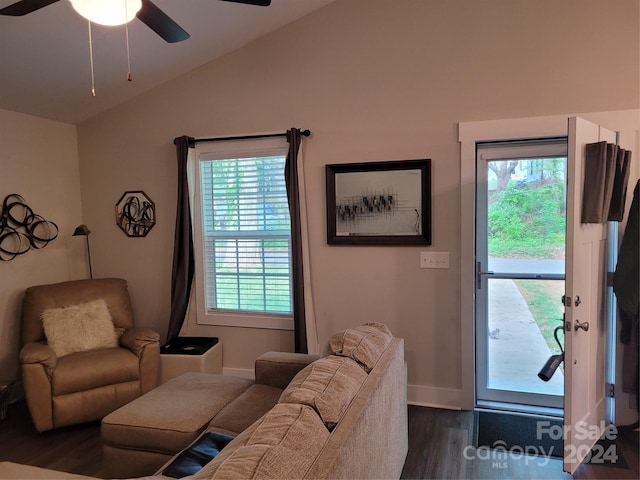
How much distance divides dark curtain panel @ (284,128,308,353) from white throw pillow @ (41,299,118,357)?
149 centimetres

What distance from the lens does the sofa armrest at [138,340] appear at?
3.28 metres

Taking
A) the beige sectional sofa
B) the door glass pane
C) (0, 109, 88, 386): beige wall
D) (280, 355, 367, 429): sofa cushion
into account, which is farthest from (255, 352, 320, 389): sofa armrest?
(0, 109, 88, 386): beige wall

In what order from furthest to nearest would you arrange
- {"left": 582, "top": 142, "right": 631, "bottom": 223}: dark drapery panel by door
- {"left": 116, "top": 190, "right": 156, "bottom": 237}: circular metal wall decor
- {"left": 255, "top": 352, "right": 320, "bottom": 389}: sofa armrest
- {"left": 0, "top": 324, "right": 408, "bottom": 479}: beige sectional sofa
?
1. {"left": 116, "top": 190, "right": 156, "bottom": 237}: circular metal wall decor
2. {"left": 255, "top": 352, "right": 320, "bottom": 389}: sofa armrest
3. {"left": 582, "top": 142, "right": 631, "bottom": 223}: dark drapery panel by door
4. {"left": 0, "top": 324, "right": 408, "bottom": 479}: beige sectional sofa

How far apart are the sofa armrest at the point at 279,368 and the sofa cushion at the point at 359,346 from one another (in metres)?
0.63

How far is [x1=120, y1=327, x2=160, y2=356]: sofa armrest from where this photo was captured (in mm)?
3283

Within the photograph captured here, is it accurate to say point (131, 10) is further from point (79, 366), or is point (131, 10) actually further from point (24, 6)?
point (79, 366)

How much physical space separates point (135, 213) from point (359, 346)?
2.90m

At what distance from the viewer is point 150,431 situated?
85.1 inches

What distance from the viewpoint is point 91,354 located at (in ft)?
10.6

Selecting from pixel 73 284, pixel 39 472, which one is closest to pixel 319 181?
pixel 73 284

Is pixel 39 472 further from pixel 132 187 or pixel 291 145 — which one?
pixel 132 187

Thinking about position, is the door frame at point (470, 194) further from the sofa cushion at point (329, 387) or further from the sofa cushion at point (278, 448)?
the sofa cushion at point (278, 448)

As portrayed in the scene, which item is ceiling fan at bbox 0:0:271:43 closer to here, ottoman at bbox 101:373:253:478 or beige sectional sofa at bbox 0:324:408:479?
beige sectional sofa at bbox 0:324:408:479

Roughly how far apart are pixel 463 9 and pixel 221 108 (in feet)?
6.71
